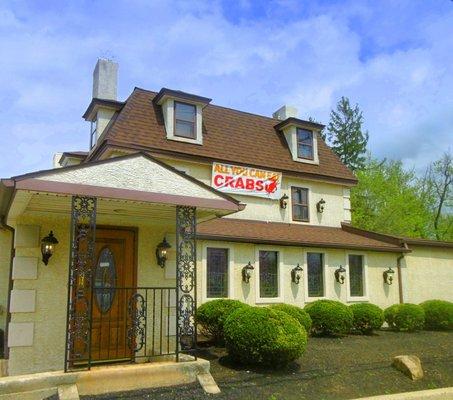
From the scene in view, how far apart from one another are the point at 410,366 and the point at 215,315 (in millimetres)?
4428

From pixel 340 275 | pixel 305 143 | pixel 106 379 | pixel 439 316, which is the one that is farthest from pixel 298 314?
pixel 305 143

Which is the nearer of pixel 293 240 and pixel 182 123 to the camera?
pixel 293 240

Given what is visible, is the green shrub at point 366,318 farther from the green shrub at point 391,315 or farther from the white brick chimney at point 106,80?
the white brick chimney at point 106,80

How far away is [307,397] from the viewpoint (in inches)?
269

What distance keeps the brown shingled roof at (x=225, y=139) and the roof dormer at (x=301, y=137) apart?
0.23 metres

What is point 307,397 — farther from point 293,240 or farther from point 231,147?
point 231,147

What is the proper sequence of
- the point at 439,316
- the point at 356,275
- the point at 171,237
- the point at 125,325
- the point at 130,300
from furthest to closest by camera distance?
the point at 356,275 < the point at 439,316 < the point at 171,237 < the point at 125,325 < the point at 130,300

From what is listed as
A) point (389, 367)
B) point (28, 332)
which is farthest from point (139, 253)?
point (389, 367)

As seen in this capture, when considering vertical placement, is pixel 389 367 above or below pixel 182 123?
below

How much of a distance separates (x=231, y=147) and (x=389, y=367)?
902 centimetres

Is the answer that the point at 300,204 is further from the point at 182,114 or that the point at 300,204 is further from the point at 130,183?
the point at 130,183

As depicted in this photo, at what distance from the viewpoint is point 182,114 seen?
14.7 m

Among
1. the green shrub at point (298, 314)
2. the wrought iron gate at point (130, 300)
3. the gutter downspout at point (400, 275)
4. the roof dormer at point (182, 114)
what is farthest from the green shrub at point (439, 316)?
the wrought iron gate at point (130, 300)

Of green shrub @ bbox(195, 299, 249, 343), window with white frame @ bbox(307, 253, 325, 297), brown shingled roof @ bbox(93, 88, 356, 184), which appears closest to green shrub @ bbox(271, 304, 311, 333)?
green shrub @ bbox(195, 299, 249, 343)
